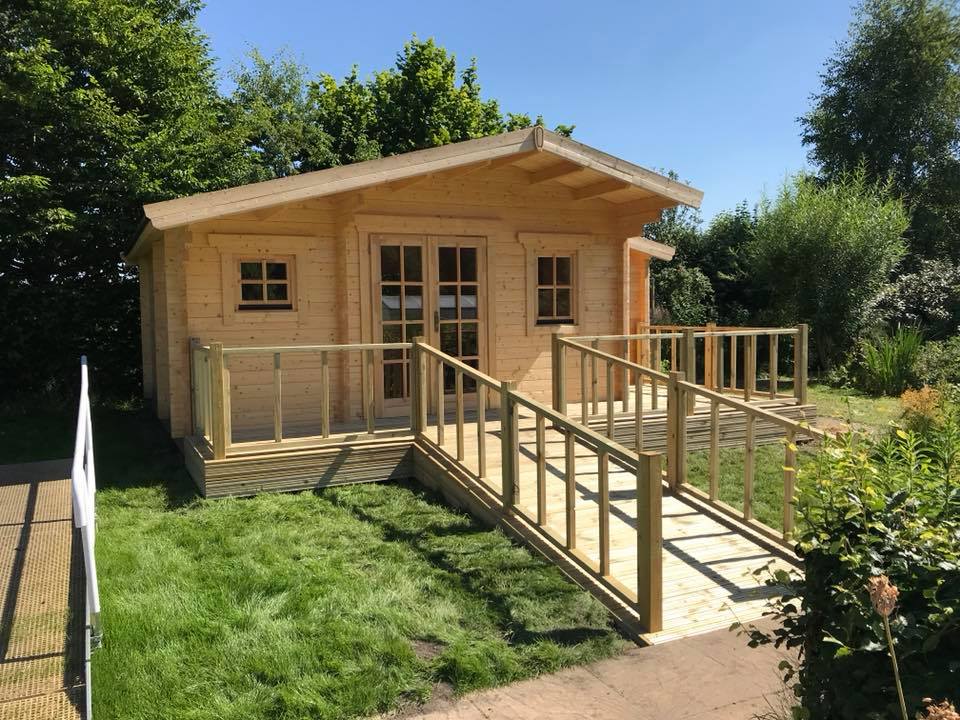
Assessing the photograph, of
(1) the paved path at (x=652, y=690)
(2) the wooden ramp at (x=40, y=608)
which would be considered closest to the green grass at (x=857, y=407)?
(1) the paved path at (x=652, y=690)

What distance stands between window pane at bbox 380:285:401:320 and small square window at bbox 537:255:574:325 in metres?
1.85

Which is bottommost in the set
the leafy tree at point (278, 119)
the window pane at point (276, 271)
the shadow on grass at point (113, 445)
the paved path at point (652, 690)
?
the paved path at point (652, 690)

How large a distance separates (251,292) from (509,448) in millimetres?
4008

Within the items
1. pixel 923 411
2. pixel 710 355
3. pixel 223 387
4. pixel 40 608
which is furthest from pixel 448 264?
pixel 923 411

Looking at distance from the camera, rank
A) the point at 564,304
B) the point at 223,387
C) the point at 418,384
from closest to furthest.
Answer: the point at 223,387
the point at 418,384
the point at 564,304

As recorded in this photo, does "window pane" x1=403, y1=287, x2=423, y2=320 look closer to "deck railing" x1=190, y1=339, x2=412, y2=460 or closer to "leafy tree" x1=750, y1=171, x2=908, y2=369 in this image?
"deck railing" x1=190, y1=339, x2=412, y2=460

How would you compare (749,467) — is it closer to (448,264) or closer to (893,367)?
(448,264)

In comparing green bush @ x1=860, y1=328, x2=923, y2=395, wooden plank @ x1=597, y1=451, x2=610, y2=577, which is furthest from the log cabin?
green bush @ x1=860, y1=328, x2=923, y2=395

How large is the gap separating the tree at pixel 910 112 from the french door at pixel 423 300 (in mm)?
18371

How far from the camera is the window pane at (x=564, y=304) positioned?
946 centimetres

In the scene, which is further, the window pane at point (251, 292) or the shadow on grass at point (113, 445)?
the window pane at point (251, 292)

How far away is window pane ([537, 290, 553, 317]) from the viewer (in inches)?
368

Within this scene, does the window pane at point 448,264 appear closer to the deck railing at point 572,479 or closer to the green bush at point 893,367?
the deck railing at point 572,479

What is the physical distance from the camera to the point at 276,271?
8.13 meters
